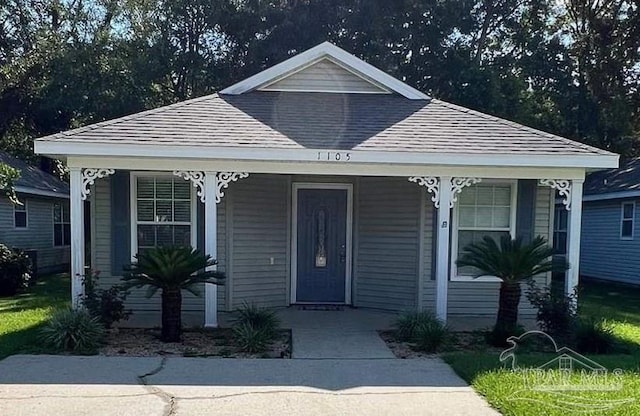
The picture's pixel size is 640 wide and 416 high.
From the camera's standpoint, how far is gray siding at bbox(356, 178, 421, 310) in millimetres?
9859

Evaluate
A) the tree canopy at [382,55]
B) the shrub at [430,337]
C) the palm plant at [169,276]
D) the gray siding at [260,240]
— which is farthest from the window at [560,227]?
the palm plant at [169,276]

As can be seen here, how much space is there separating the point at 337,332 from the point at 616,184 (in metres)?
11.8

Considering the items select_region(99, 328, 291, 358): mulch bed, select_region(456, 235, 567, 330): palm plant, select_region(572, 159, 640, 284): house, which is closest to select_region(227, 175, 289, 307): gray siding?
select_region(99, 328, 291, 358): mulch bed

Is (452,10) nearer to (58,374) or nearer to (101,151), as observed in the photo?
(101,151)

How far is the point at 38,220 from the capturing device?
1667cm

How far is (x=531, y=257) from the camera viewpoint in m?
7.44

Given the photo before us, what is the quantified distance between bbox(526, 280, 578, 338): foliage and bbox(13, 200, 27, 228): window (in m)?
13.6

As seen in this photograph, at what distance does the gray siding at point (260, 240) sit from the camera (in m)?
9.73

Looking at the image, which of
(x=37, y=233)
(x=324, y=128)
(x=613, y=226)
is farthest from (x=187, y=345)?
(x=613, y=226)

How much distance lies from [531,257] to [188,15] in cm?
1592

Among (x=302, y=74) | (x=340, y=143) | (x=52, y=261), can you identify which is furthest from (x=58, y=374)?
(x=52, y=261)

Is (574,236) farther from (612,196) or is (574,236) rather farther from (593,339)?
(612,196)

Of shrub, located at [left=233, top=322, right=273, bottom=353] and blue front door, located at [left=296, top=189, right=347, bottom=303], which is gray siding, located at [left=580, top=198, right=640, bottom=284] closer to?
blue front door, located at [left=296, top=189, right=347, bottom=303]

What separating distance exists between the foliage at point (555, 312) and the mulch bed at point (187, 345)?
3592 millimetres
